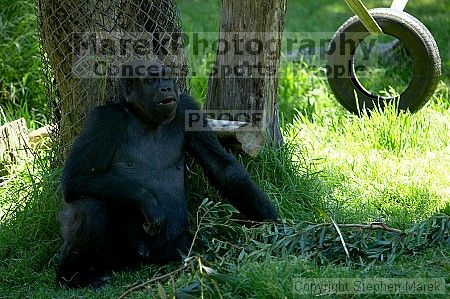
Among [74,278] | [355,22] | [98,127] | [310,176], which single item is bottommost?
[74,278]

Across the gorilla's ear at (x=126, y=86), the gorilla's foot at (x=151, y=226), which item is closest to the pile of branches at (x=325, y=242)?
the gorilla's foot at (x=151, y=226)

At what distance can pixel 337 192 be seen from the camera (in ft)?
17.0

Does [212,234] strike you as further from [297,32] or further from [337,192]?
[297,32]

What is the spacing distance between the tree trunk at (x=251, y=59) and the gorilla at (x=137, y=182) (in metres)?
0.57

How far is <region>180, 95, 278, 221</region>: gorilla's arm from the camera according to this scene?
14.5ft

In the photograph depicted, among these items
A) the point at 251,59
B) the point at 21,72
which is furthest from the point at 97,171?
the point at 21,72

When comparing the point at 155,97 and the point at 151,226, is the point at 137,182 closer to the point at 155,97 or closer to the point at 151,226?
the point at 151,226

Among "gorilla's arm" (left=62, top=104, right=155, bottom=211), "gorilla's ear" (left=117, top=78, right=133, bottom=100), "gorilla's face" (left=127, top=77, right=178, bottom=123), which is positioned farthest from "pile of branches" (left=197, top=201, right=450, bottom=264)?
"gorilla's ear" (left=117, top=78, right=133, bottom=100)

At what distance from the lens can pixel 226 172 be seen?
4426 mm

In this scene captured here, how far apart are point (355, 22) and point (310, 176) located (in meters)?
1.81

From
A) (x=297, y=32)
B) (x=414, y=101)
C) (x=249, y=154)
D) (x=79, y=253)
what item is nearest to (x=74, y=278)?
(x=79, y=253)

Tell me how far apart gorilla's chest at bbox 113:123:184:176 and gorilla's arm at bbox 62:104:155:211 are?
11 cm

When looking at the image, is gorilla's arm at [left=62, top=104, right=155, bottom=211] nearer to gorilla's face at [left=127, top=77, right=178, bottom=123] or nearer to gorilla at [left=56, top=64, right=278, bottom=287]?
gorilla at [left=56, top=64, right=278, bottom=287]

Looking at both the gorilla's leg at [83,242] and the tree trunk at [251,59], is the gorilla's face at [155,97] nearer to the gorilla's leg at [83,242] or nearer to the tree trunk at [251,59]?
the gorilla's leg at [83,242]
